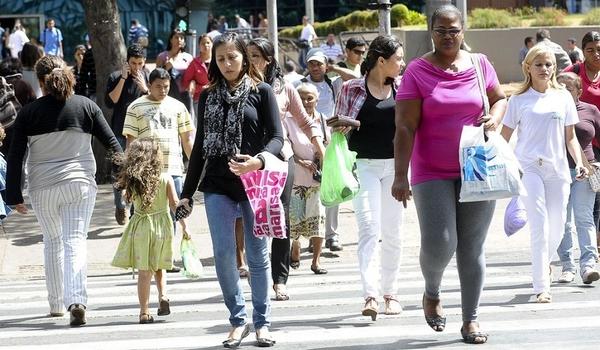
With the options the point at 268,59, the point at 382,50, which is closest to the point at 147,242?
the point at 268,59

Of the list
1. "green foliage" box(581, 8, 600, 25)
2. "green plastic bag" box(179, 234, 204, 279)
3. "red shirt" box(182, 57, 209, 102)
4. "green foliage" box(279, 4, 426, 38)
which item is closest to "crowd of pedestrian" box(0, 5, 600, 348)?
"green plastic bag" box(179, 234, 204, 279)

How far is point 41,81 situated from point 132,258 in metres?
1.39

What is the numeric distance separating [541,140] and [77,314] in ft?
11.5

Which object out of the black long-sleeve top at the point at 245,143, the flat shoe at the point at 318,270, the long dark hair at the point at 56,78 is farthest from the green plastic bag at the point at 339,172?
the flat shoe at the point at 318,270

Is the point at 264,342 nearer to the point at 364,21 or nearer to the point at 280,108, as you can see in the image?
the point at 280,108

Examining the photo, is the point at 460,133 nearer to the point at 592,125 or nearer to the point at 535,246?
the point at 535,246

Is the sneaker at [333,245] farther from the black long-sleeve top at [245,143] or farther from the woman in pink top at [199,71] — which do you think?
the black long-sleeve top at [245,143]

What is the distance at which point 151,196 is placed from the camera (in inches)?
355

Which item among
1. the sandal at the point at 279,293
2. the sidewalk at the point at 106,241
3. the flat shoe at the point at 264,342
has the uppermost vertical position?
the flat shoe at the point at 264,342

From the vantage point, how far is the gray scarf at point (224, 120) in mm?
7527

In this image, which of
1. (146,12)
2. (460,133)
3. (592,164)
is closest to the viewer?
(460,133)

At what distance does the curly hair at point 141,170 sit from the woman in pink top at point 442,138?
→ 2.21m

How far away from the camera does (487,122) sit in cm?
730

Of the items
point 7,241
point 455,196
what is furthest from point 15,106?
point 455,196
